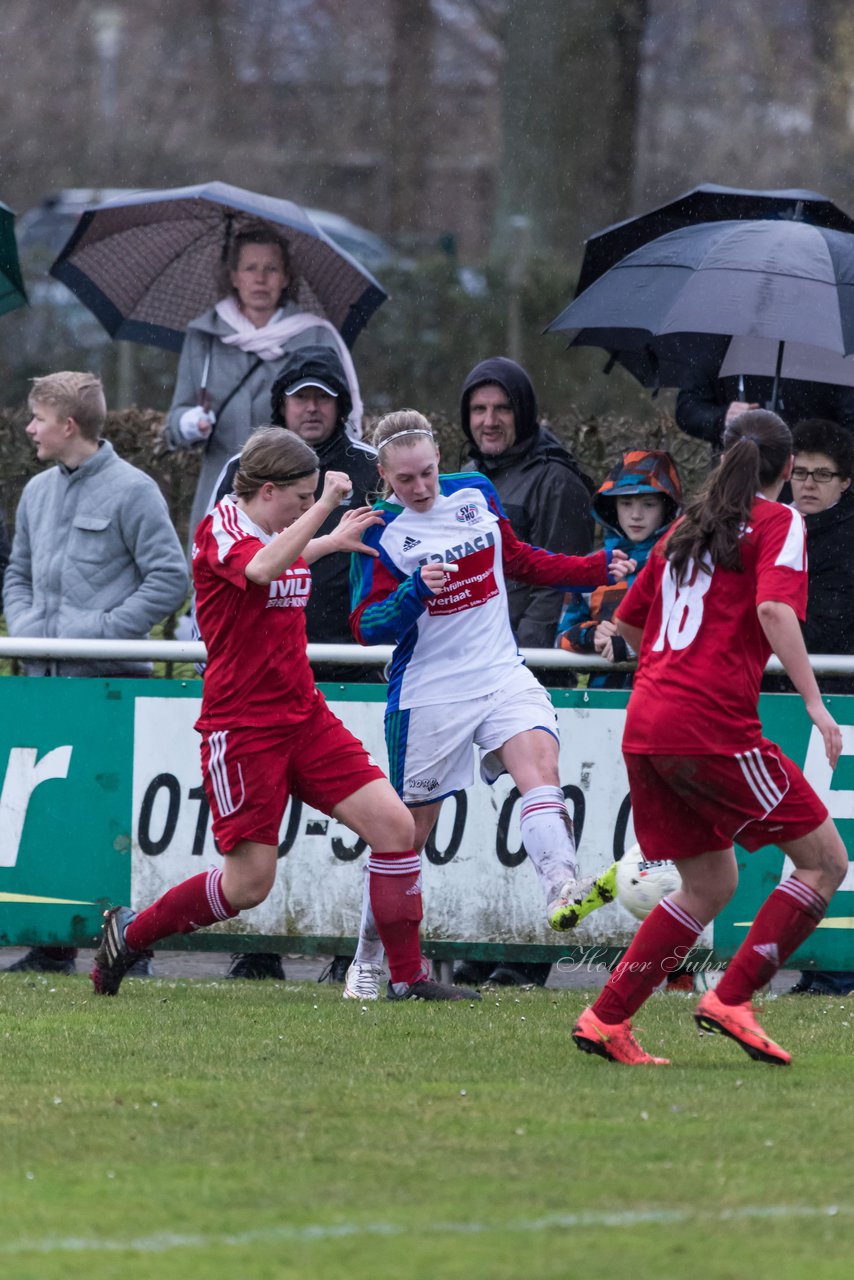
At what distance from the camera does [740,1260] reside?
4188 mm

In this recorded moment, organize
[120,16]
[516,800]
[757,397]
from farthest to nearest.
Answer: [120,16]
[757,397]
[516,800]

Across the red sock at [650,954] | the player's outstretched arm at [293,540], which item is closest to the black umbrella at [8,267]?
the player's outstretched arm at [293,540]

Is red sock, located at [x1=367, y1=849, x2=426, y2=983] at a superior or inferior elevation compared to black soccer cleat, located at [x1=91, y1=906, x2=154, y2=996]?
superior

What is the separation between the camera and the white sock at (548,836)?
725cm

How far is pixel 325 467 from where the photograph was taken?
8703 millimetres

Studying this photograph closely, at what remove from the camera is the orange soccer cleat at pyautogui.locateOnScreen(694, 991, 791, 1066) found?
6316mm

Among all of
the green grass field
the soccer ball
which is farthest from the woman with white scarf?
the soccer ball

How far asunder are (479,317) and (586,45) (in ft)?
8.42

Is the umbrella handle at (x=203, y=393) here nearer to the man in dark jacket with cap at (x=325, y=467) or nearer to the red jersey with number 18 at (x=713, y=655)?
the man in dark jacket with cap at (x=325, y=467)

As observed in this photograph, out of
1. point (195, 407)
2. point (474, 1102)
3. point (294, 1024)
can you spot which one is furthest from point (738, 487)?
point (195, 407)

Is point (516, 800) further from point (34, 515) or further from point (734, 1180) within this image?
point (734, 1180)

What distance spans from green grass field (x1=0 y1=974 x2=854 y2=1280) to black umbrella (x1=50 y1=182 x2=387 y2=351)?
4.02 meters

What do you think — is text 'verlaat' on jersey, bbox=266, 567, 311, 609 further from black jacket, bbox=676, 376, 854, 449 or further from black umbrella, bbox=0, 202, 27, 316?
black umbrella, bbox=0, 202, 27, 316

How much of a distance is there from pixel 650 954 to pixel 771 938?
365 millimetres
